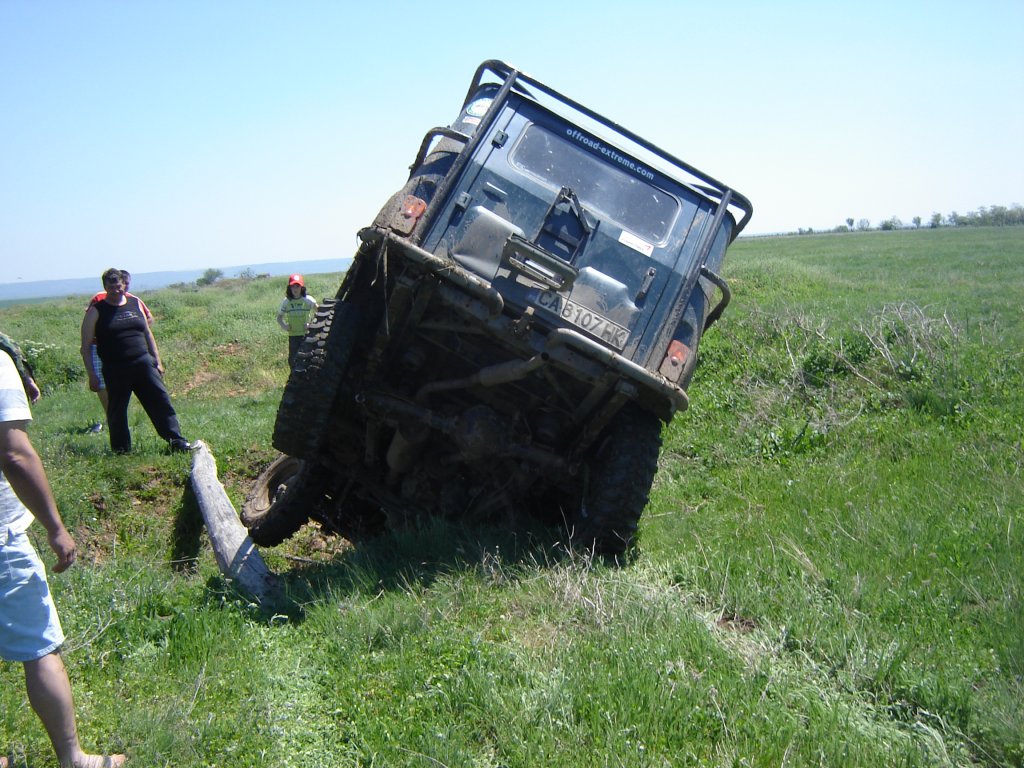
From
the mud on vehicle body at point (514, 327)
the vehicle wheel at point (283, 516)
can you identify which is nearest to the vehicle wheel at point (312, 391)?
the mud on vehicle body at point (514, 327)

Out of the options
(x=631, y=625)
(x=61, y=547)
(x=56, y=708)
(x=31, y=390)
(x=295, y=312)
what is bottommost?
(x=56, y=708)

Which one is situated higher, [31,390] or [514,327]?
[514,327]

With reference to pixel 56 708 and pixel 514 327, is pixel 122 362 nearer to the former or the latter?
pixel 514 327

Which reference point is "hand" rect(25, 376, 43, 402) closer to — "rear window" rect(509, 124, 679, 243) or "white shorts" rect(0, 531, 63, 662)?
"white shorts" rect(0, 531, 63, 662)

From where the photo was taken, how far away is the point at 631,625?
3.87m

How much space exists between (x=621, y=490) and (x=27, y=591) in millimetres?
3137

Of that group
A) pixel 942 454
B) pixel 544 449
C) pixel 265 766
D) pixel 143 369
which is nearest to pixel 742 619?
pixel 544 449

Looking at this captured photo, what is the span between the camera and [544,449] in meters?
5.38

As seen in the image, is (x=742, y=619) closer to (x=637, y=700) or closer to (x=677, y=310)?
(x=637, y=700)

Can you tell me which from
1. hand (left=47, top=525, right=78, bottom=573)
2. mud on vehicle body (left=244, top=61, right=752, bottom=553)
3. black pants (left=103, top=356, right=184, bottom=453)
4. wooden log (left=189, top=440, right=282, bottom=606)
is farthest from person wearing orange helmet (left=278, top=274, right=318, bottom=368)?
hand (left=47, top=525, right=78, bottom=573)

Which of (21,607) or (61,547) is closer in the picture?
(21,607)

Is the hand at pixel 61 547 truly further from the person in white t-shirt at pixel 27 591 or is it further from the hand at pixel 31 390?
the hand at pixel 31 390

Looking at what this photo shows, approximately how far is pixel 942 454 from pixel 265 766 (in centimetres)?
573

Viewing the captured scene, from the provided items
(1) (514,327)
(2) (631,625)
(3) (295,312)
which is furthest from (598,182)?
(3) (295,312)
